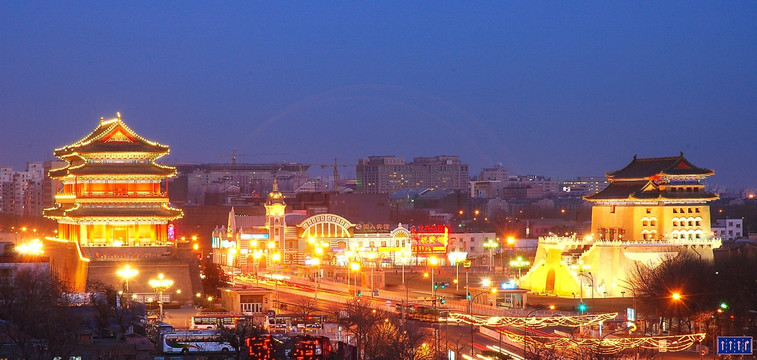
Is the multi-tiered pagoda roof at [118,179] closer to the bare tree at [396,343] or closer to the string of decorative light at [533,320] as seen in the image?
the string of decorative light at [533,320]

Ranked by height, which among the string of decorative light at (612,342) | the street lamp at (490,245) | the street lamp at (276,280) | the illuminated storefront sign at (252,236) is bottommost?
the string of decorative light at (612,342)

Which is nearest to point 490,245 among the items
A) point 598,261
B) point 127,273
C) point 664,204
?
point 664,204

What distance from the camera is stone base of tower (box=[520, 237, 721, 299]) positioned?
8219 centimetres

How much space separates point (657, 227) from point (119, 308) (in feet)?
121

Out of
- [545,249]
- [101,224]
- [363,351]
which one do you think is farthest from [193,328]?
[545,249]

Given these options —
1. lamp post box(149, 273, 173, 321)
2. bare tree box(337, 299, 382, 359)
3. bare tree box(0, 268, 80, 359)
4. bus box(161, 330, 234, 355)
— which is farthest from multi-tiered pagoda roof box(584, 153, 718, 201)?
bus box(161, 330, 234, 355)

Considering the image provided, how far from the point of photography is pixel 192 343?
52.4 metres

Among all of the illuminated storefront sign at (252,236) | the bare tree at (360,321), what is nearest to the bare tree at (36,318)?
the bare tree at (360,321)

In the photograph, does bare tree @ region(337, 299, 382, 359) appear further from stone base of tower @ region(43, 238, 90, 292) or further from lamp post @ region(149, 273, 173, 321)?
stone base of tower @ region(43, 238, 90, 292)

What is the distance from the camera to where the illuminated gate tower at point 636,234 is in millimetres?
83000

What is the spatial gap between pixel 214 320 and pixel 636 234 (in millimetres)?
31516

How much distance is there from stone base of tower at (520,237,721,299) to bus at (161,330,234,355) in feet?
103

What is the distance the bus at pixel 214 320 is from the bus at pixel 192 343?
19.4 feet

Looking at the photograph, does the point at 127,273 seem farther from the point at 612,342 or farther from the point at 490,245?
the point at 490,245
